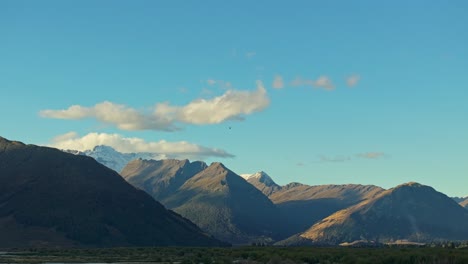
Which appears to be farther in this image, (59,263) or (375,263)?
(59,263)

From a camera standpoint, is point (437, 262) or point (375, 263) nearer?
point (437, 262)

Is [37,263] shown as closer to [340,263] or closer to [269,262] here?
[269,262]

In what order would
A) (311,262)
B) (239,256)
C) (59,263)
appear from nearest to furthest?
(311,262), (59,263), (239,256)

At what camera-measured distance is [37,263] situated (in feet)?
424

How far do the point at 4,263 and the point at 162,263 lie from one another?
32.4 metres

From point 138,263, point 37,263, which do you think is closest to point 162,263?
point 138,263

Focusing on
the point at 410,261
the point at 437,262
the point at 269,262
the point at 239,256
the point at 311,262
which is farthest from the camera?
the point at 239,256

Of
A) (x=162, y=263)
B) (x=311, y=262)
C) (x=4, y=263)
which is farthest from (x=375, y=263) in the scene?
(x=4, y=263)

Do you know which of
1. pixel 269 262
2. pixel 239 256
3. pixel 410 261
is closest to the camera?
pixel 410 261

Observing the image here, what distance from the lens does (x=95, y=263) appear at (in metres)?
136

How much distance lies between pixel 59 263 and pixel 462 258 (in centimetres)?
8374

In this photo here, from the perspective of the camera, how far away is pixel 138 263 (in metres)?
131

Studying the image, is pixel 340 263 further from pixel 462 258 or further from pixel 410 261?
pixel 462 258

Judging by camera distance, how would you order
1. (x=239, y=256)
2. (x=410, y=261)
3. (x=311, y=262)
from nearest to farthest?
(x=410, y=261) < (x=311, y=262) < (x=239, y=256)
